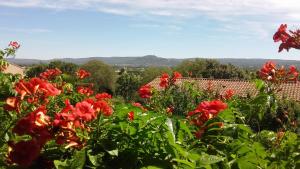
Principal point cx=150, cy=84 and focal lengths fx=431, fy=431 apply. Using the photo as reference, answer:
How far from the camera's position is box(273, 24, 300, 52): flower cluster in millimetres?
2932

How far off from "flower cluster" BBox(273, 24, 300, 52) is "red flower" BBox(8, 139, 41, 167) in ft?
6.56

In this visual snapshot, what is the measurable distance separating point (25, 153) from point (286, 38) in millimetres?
2187

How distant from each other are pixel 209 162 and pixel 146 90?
5492mm

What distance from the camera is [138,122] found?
1849 mm

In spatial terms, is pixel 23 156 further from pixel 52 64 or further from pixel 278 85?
pixel 52 64

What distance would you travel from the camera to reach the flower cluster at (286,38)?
2932 millimetres

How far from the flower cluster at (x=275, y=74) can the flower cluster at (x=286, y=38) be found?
543 millimetres

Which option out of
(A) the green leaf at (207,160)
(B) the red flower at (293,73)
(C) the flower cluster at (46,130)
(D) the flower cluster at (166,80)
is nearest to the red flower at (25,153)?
(C) the flower cluster at (46,130)

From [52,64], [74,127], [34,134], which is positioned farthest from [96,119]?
[52,64]

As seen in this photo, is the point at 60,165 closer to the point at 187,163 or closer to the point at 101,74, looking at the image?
the point at 187,163

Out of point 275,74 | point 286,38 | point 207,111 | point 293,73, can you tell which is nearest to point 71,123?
point 207,111

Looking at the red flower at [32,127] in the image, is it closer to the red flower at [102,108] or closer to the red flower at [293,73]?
the red flower at [102,108]

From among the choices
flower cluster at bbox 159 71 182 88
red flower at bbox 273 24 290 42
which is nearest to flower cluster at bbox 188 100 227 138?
red flower at bbox 273 24 290 42

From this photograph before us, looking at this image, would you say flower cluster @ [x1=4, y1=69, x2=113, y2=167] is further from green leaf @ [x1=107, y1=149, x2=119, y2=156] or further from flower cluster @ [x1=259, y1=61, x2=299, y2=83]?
flower cluster @ [x1=259, y1=61, x2=299, y2=83]
